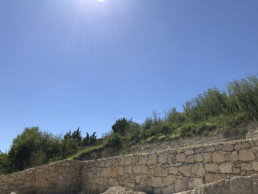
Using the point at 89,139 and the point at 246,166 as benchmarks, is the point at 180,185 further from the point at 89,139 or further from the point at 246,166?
the point at 89,139

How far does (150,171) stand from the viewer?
23.7ft

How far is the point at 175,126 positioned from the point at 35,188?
733cm

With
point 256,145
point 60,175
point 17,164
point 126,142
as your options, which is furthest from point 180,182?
point 17,164

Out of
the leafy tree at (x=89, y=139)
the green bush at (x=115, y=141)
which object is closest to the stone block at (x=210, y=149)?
the green bush at (x=115, y=141)

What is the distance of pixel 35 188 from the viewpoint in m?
10.0

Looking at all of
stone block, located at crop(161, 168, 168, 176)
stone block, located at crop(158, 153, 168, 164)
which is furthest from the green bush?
stone block, located at crop(161, 168, 168, 176)

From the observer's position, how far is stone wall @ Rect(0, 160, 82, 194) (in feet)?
32.7

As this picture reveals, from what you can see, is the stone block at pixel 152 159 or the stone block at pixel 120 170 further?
the stone block at pixel 120 170

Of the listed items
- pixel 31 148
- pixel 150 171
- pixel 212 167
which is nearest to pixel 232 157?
pixel 212 167

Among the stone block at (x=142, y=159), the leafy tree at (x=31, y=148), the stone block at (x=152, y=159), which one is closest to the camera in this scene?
the stone block at (x=152, y=159)

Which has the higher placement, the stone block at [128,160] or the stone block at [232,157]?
the stone block at [128,160]

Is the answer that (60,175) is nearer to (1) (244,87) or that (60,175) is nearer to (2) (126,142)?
(2) (126,142)

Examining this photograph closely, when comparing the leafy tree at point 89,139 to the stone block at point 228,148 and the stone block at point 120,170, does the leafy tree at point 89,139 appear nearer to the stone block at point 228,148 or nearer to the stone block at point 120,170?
the stone block at point 120,170

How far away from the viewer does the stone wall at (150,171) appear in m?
5.39
